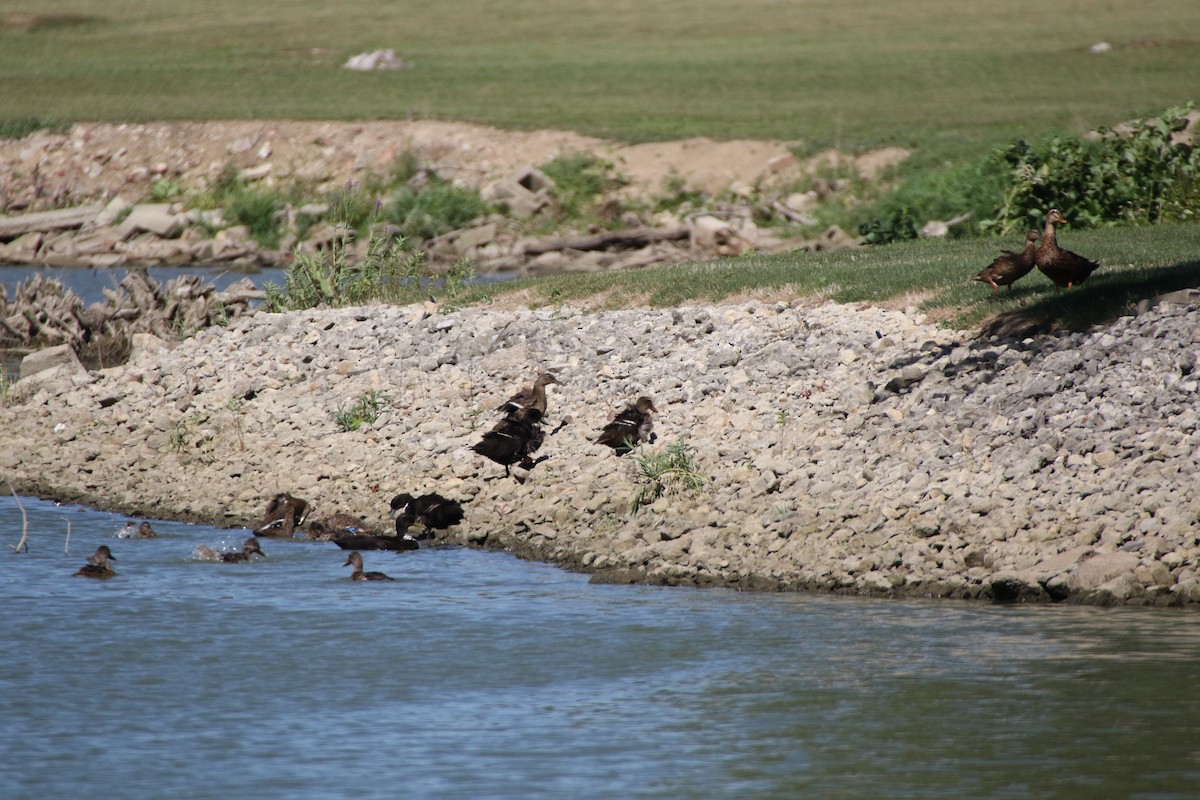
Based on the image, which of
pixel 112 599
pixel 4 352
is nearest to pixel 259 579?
pixel 112 599

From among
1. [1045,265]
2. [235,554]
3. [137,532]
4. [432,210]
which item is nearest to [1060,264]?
[1045,265]

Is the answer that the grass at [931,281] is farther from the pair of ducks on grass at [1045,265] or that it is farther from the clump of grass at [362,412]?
the clump of grass at [362,412]

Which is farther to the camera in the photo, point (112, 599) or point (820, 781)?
point (112, 599)

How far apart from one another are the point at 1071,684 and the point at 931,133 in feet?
106

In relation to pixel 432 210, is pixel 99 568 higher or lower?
lower

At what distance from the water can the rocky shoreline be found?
63 cm

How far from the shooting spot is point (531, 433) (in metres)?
14.5

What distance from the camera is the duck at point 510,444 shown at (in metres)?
14.2

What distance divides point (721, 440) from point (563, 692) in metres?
4.72

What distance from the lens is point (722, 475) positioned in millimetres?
13273

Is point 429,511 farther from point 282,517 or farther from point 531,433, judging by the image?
point 531,433

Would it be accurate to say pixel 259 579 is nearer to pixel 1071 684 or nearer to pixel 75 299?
→ pixel 1071 684

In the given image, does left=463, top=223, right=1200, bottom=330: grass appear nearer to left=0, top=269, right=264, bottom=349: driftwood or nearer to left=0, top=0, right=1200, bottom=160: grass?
left=0, top=269, right=264, bottom=349: driftwood

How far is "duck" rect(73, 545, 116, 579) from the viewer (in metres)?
12.1
